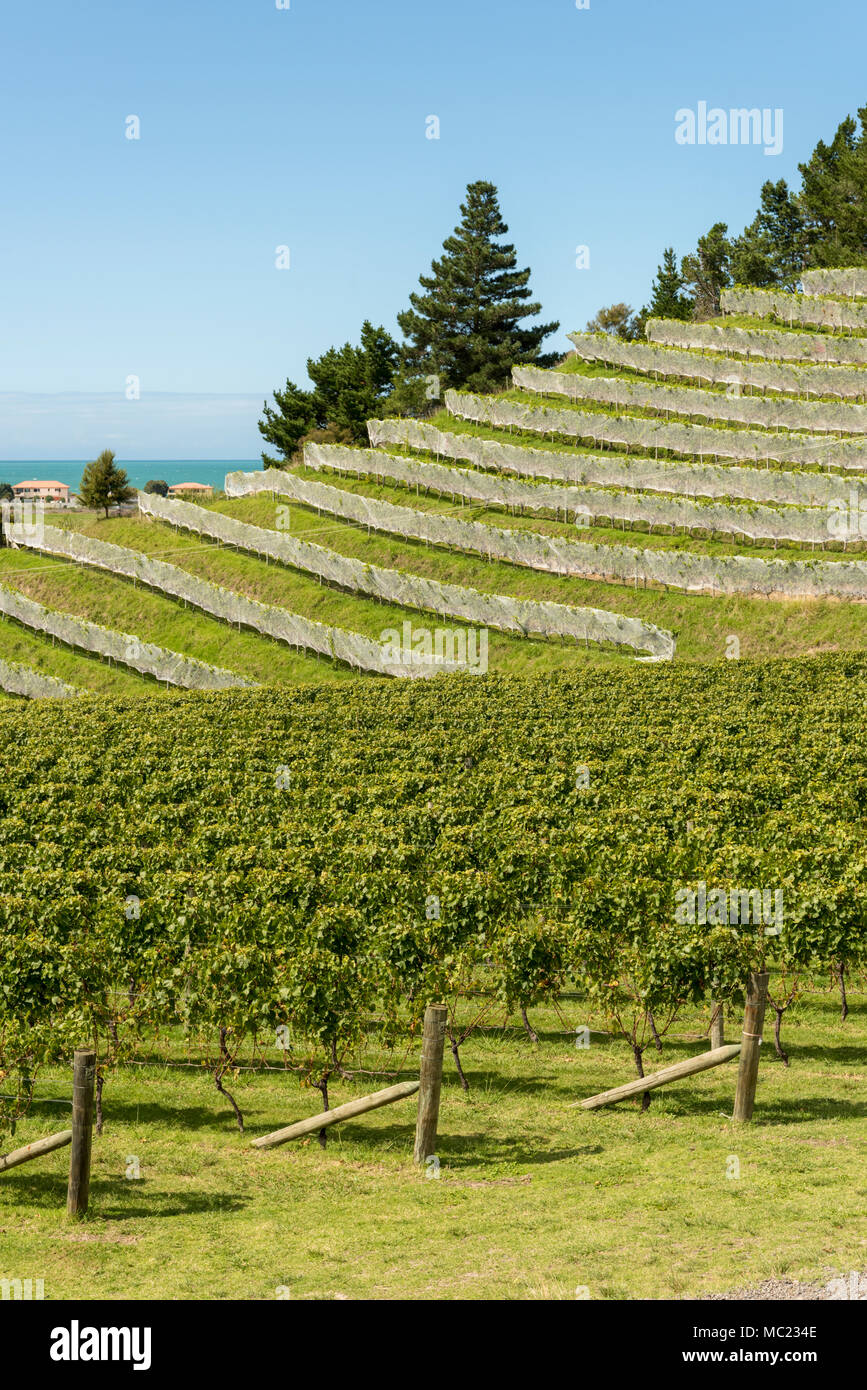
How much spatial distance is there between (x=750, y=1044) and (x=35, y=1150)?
10.0 meters

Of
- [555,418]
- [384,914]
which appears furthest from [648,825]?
[555,418]

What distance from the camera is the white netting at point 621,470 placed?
232 ft

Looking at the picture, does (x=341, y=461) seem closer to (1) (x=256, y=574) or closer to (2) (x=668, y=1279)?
(1) (x=256, y=574)

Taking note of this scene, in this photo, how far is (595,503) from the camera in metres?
74.6

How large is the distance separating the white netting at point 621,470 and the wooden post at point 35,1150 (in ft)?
206

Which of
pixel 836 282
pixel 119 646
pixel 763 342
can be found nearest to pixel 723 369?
pixel 763 342

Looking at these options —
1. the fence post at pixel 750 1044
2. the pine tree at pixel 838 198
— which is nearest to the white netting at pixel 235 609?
the fence post at pixel 750 1044

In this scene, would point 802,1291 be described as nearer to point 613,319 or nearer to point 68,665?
point 68,665

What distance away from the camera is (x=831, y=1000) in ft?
78.6

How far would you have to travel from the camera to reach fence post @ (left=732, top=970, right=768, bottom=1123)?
1730 cm

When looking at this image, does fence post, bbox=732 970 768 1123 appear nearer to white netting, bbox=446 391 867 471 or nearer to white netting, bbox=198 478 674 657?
white netting, bbox=198 478 674 657

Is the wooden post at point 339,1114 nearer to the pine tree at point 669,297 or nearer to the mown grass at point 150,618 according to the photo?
the mown grass at point 150,618

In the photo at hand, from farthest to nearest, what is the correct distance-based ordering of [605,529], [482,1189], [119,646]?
[605,529] → [119,646] → [482,1189]

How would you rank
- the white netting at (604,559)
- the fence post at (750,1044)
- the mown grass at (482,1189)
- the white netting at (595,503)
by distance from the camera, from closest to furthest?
the mown grass at (482,1189), the fence post at (750,1044), the white netting at (604,559), the white netting at (595,503)
